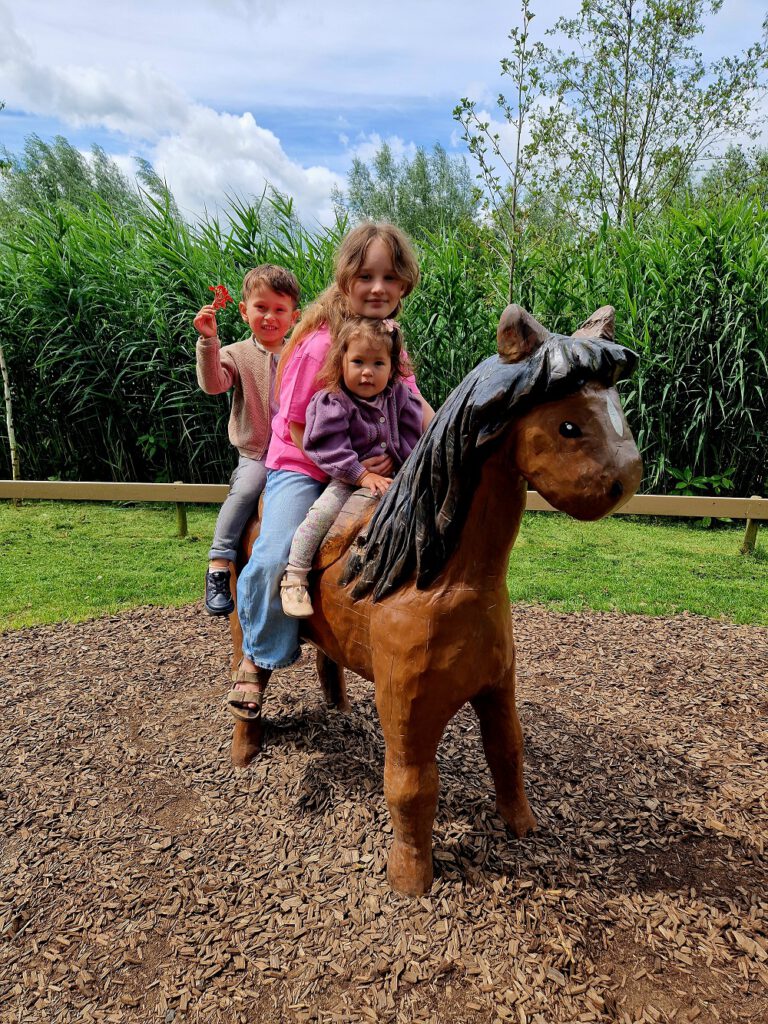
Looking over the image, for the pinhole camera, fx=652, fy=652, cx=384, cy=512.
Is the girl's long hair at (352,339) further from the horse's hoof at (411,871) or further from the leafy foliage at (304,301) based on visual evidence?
the leafy foliage at (304,301)

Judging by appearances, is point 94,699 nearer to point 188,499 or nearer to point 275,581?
point 275,581

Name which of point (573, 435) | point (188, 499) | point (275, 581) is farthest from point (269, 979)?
point (188, 499)

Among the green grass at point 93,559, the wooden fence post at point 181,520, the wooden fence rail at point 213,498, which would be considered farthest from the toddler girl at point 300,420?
the wooden fence post at point 181,520

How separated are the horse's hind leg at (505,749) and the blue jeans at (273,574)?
0.63 meters

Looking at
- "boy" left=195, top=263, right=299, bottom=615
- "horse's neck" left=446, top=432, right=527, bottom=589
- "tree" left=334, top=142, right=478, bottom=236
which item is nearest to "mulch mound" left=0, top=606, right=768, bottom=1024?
"boy" left=195, top=263, right=299, bottom=615

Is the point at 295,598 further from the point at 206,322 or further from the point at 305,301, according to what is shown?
the point at 305,301

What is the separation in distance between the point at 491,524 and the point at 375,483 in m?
0.46

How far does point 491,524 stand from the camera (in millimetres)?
1481

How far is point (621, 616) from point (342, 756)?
218 centimetres

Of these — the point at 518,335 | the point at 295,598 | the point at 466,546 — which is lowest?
the point at 295,598

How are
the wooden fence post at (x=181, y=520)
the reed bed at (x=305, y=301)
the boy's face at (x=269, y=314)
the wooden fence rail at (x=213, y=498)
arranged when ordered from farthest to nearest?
the reed bed at (x=305, y=301)
the wooden fence post at (x=181, y=520)
the wooden fence rail at (x=213, y=498)
the boy's face at (x=269, y=314)

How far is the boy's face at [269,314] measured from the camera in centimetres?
244

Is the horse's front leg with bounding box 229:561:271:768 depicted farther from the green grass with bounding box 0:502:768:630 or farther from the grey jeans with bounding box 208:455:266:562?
the green grass with bounding box 0:502:768:630

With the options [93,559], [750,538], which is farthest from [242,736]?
[750,538]
